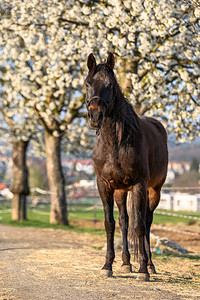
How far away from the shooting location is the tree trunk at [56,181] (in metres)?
23.5

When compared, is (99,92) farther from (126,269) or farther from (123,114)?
(126,269)

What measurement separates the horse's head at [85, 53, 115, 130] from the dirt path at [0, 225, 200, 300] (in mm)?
2363

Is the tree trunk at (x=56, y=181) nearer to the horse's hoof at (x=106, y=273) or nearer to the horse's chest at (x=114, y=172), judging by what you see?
the horse's hoof at (x=106, y=273)

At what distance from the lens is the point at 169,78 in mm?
15336

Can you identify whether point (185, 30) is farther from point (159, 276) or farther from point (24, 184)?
point (24, 184)

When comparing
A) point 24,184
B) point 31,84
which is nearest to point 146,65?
point 31,84

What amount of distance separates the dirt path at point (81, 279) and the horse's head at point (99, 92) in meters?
2.36

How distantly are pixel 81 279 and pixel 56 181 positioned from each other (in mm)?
16056

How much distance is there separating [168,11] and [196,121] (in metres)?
5.62

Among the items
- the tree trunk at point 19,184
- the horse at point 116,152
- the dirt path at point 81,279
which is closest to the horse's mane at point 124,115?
the horse at point 116,152

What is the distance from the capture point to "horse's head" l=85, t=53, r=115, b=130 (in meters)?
6.96

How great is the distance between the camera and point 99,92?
288 inches

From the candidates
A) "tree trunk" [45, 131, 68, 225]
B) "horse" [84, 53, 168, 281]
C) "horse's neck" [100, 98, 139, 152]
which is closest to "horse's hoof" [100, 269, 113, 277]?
"horse" [84, 53, 168, 281]

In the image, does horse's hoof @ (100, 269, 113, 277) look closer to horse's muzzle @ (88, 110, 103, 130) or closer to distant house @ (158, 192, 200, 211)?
horse's muzzle @ (88, 110, 103, 130)
